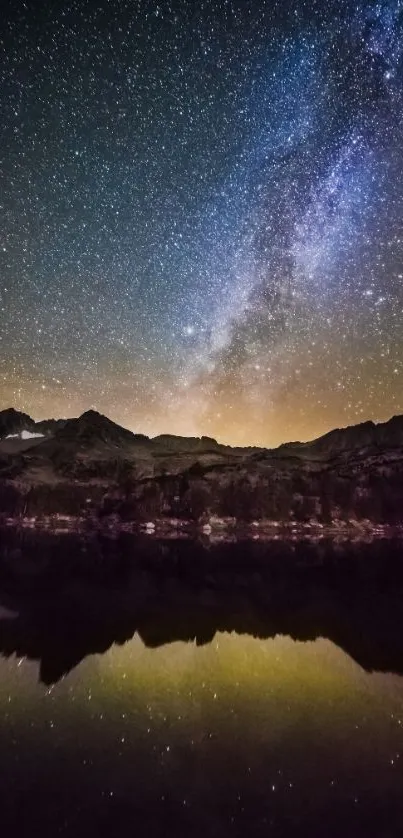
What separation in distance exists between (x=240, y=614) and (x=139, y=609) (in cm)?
598

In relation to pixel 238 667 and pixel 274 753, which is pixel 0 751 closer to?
pixel 274 753

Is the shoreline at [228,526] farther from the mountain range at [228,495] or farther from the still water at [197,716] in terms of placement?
the still water at [197,716]

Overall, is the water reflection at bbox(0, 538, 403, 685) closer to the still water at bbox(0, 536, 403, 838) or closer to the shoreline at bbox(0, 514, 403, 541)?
the still water at bbox(0, 536, 403, 838)

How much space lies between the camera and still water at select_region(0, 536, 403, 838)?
8305 millimetres

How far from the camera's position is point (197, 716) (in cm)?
1262

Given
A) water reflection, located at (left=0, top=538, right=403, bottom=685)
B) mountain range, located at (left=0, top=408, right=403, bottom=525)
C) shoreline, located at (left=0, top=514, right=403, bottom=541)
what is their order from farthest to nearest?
mountain range, located at (left=0, top=408, right=403, bottom=525) < shoreline, located at (left=0, top=514, right=403, bottom=541) < water reflection, located at (left=0, top=538, right=403, bottom=685)

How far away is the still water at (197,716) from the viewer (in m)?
8.30

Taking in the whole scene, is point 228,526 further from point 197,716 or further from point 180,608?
point 197,716

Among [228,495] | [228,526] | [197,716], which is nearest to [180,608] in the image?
[197,716]

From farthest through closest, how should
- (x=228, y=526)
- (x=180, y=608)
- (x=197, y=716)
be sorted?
(x=228, y=526) → (x=180, y=608) → (x=197, y=716)

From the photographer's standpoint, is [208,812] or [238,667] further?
[238,667]

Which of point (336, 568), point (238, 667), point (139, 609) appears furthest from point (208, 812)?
point (336, 568)

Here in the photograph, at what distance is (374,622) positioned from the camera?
2375 centimetres

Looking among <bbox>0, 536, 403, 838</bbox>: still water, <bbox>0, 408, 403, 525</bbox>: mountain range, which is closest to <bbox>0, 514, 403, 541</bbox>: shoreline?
<bbox>0, 408, 403, 525</bbox>: mountain range
